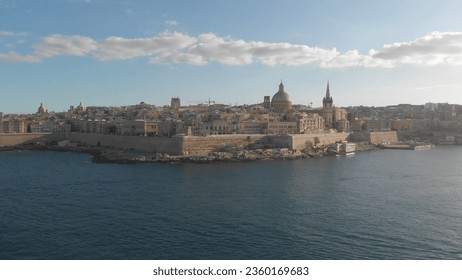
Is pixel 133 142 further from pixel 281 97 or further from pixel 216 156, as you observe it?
pixel 281 97

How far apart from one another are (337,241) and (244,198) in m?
4.58

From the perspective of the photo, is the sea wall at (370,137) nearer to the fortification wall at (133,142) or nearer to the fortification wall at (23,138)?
the fortification wall at (133,142)

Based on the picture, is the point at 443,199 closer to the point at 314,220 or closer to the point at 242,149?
the point at 314,220

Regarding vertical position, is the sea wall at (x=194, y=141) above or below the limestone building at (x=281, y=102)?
below

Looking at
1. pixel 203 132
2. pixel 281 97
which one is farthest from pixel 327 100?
pixel 203 132

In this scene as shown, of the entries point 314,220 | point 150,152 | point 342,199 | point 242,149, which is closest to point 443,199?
point 342,199

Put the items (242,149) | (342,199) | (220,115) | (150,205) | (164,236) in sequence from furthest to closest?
(220,115)
(242,149)
(342,199)
(150,205)
(164,236)

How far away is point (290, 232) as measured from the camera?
32.5 feet

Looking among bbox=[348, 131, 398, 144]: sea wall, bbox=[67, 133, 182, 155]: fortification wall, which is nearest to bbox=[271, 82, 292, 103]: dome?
bbox=[348, 131, 398, 144]: sea wall

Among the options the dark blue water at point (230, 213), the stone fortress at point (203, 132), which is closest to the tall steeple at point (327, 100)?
the stone fortress at point (203, 132)

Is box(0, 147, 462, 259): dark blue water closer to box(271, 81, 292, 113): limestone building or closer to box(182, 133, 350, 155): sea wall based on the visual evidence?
box(182, 133, 350, 155): sea wall

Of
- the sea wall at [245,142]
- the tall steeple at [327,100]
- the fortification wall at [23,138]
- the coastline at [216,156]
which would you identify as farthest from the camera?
the tall steeple at [327,100]

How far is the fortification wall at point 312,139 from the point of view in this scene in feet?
89.7

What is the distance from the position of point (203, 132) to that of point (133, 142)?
440 centimetres
